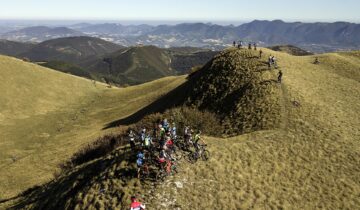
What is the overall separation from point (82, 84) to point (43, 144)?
62638mm

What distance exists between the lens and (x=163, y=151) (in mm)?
31234

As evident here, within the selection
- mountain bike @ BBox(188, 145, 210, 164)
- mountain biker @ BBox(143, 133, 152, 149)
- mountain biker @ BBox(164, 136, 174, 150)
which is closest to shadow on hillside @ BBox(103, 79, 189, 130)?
mountain bike @ BBox(188, 145, 210, 164)

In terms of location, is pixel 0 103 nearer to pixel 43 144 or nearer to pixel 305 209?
Result: pixel 43 144

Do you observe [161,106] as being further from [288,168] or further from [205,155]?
[288,168]

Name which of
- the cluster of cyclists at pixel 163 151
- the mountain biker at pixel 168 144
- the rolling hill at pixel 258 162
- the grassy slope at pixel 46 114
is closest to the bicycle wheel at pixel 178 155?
the cluster of cyclists at pixel 163 151

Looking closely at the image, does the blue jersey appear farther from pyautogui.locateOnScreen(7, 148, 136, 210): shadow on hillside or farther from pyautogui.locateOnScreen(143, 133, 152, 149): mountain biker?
pyautogui.locateOnScreen(143, 133, 152, 149): mountain biker

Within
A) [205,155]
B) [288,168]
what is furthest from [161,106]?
[288,168]

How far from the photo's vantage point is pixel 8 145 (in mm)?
72250

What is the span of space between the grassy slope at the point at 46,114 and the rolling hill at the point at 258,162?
11.0 metres

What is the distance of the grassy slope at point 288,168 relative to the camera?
30625mm

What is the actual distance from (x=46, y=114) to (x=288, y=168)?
3087 inches

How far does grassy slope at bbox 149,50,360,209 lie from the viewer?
1206 inches

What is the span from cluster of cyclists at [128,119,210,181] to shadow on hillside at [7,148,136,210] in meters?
1.39

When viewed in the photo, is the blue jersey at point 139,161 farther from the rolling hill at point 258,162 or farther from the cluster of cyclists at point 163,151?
the rolling hill at point 258,162
